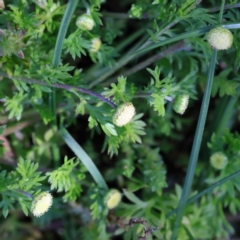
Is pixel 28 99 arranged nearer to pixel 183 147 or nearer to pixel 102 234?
pixel 102 234

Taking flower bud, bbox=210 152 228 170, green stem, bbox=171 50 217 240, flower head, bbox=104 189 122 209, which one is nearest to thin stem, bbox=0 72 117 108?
green stem, bbox=171 50 217 240

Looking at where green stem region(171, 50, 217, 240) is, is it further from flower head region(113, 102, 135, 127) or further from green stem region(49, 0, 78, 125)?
green stem region(49, 0, 78, 125)

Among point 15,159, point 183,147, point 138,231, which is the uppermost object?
point 15,159

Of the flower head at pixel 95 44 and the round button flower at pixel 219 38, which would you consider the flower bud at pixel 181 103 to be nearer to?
the round button flower at pixel 219 38

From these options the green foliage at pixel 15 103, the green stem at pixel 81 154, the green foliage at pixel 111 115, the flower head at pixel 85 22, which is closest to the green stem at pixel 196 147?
the green foliage at pixel 111 115

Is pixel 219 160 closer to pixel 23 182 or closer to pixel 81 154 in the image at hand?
pixel 81 154

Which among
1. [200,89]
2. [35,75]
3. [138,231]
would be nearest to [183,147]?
[200,89]
